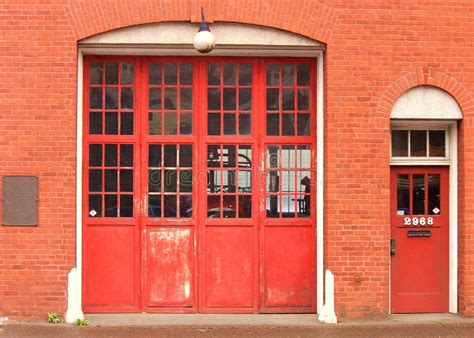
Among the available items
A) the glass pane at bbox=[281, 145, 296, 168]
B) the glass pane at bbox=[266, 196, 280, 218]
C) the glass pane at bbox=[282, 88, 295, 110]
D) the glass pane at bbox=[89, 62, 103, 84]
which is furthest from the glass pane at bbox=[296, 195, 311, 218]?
the glass pane at bbox=[89, 62, 103, 84]

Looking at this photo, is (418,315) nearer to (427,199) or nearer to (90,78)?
(427,199)

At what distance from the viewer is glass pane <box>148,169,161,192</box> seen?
10.6m

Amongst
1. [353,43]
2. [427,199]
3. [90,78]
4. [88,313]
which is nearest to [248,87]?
[353,43]

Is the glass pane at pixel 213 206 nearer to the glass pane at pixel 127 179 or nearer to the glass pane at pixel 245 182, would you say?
the glass pane at pixel 245 182

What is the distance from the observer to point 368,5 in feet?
33.9

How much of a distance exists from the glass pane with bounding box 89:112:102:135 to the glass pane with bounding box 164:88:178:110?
38.9 inches

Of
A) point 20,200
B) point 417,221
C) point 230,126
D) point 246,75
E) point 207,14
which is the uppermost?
point 207,14

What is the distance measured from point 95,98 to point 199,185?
196cm

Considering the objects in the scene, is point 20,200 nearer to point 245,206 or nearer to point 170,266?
point 170,266

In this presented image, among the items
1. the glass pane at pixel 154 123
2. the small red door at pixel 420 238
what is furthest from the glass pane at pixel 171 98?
the small red door at pixel 420 238

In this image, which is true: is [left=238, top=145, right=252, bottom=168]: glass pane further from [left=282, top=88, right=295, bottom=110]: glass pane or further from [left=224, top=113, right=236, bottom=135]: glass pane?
[left=282, top=88, right=295, bottom=110]: glass pane

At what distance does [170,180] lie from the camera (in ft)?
35.0

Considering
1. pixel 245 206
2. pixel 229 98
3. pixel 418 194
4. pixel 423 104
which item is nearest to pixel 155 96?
pixel 229 98

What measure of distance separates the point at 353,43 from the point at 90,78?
12.5 feet
